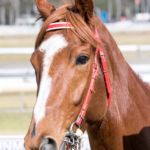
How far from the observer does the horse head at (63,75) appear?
294cm

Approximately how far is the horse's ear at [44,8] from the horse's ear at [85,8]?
8.6 inches

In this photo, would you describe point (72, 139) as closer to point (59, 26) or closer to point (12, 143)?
point (59, 26)

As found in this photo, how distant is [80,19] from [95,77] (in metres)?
0.38

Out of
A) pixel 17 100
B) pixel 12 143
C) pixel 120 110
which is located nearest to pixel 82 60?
pixel 120 110

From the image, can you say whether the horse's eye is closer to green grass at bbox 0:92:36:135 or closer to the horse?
the horse

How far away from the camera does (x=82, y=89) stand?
3.16 m

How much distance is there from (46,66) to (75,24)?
371mm

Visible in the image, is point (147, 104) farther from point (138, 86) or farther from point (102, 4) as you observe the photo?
point (102, 4)

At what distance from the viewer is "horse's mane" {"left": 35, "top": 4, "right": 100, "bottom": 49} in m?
3.24

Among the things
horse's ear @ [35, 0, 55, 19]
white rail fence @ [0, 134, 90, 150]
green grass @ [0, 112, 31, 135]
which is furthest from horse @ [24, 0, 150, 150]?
green grass @ [0, 112, 31, 135]

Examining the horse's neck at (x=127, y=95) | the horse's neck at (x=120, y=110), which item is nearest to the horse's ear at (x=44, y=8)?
the horse's neck at (x=120, y=110)

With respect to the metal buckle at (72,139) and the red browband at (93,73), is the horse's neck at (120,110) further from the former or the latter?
the metal buckle at (72,139)

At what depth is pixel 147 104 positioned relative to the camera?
12.2 feet

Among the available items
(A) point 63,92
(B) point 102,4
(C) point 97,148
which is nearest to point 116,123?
(C) point 97,148
